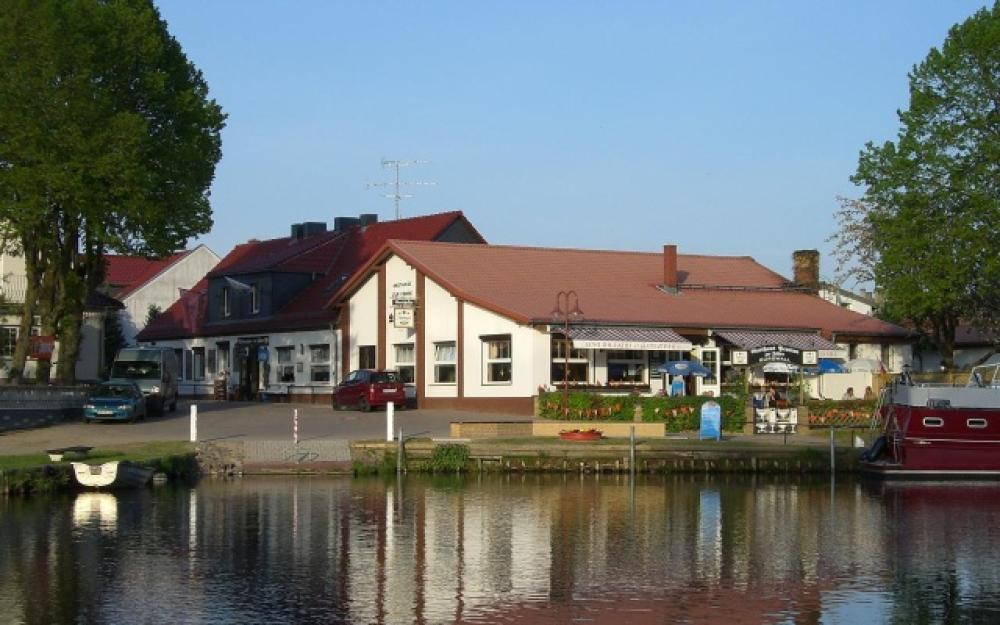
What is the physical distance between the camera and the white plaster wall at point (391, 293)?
57638 mm

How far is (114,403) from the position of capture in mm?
47656

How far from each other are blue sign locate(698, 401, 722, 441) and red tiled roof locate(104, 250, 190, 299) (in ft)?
197

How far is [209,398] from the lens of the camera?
70125mm

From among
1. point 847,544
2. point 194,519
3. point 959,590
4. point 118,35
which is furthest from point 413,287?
point 959,590

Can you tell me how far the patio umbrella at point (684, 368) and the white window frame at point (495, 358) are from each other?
17.5ft

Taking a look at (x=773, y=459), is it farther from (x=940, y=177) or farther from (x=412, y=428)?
(x=940, y=177)

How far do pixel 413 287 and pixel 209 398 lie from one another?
17085 mm

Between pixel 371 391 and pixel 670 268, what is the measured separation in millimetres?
14261

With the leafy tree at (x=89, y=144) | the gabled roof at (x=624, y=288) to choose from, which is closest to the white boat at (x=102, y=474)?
the leafy tree at (x=89, y=144)

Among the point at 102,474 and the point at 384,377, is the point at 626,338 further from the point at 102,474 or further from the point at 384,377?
the point at 102,474

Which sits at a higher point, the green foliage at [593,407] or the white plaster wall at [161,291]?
the white plaster wall at [161,291]

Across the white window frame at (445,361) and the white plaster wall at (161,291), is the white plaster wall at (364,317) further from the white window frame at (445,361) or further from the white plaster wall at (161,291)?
the white plaster wall at (161,291)

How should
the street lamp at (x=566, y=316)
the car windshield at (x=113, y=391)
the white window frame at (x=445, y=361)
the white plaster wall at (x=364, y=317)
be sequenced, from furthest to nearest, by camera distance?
the white plaster wall at (x=364, y=317) → the white window frame at (x=445, y=361) → the street lamp at (x=566, y=316) → the car windshield at (x=113, y=391)

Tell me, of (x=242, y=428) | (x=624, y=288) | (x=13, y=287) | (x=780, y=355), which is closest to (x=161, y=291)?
(x=13, y=287)
